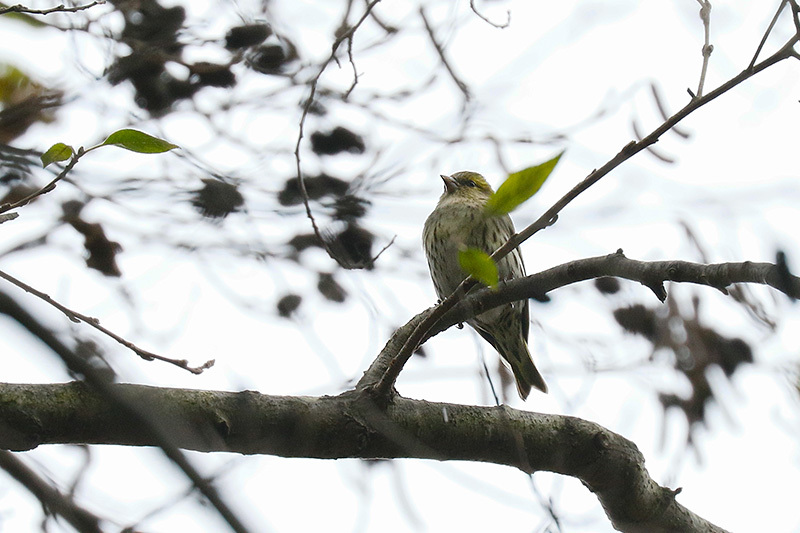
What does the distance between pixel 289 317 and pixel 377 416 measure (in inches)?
42.5

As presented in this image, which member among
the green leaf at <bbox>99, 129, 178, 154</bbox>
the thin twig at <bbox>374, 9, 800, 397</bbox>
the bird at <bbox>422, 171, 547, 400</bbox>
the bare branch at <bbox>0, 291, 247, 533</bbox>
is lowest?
the bare branch at <bbox>0, 291, 247, 533</bbox>

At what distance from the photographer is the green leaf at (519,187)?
1669mm

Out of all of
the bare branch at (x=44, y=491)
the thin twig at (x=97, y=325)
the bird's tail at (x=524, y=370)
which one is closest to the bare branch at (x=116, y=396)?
the bare branch at (x=44, y=491)

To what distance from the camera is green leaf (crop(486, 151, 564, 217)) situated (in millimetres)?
1669

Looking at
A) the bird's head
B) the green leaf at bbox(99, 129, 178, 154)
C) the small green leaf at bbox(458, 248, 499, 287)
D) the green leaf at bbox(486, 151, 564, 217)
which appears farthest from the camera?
the bird's head

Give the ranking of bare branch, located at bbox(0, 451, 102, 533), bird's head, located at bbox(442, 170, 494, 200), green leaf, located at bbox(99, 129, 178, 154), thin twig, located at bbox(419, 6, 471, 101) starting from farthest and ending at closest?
bird's head, located at bbox(442, 170, 494, 200), thin twig, located at bbox(419, 6, 471, 101), green leaf, located at bbox(99, 129, 178, 154), bare branch, located at bbox(0, 451, 102, 533)

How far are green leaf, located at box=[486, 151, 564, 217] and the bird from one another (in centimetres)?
301

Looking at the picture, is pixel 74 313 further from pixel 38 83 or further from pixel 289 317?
pixel 38 83

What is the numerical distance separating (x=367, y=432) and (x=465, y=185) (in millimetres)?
3318

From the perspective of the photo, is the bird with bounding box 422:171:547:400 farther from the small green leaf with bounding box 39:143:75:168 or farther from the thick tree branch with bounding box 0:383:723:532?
the small green leaf with bounding box 39:143:75:168

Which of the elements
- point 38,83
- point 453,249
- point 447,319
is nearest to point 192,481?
point 447,319

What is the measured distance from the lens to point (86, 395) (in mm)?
2094

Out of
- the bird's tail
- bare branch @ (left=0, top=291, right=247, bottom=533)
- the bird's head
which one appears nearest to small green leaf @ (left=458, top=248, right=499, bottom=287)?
bare branch @ (left=0, top=291, right=247, bottom=533)

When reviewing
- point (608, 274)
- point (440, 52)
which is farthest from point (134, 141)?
point (440, 52)
